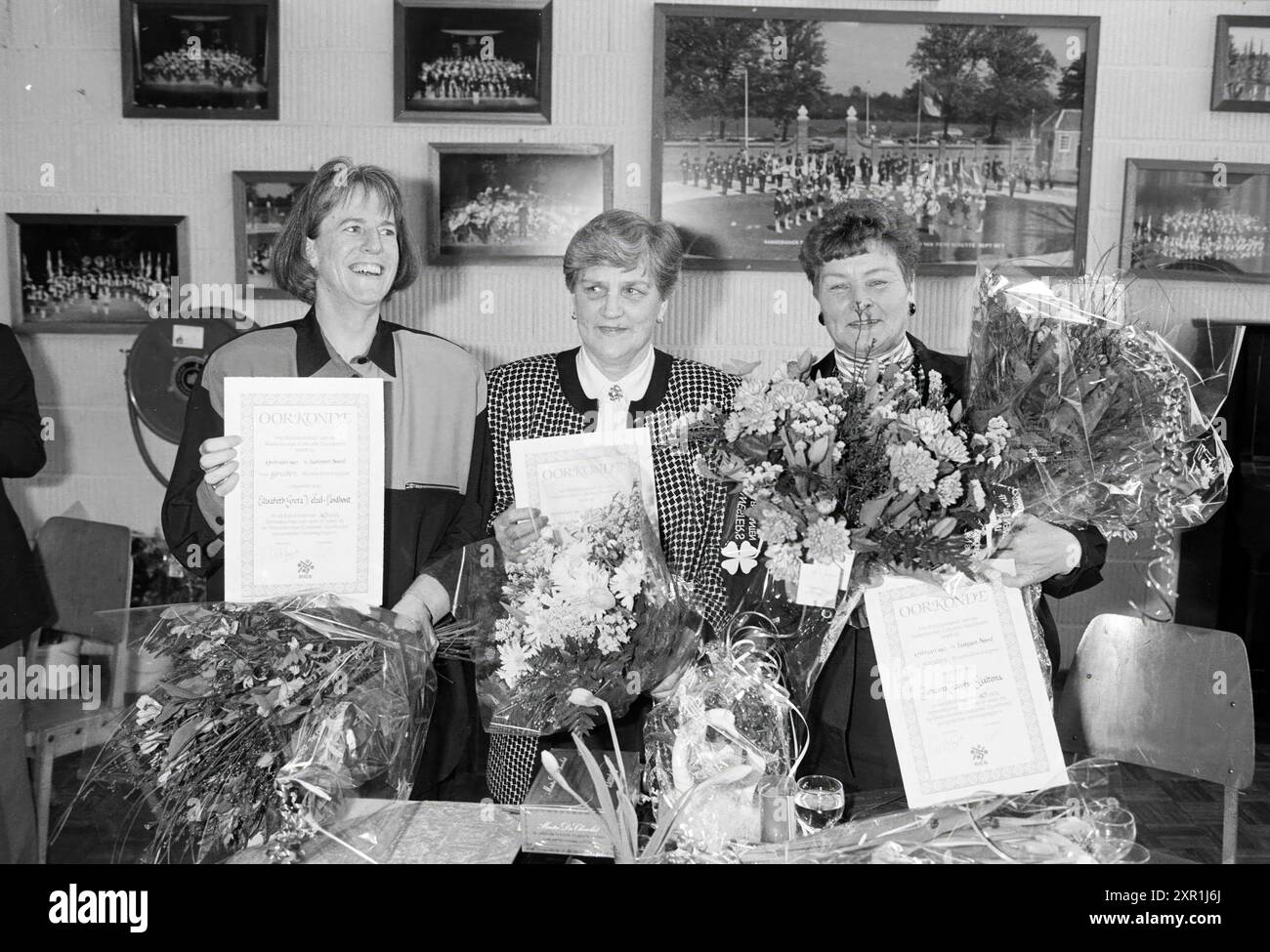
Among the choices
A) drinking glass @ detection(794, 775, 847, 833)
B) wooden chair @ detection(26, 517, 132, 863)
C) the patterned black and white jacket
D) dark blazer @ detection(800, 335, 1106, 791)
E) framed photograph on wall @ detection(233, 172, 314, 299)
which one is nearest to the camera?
drinking glass @ detection(794, 775, 847, 833)

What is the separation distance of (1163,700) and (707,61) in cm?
207

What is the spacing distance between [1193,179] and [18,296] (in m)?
3.55

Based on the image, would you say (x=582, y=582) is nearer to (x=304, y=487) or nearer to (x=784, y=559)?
(x=784, y=559)

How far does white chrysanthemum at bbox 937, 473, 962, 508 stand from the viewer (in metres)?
1.22

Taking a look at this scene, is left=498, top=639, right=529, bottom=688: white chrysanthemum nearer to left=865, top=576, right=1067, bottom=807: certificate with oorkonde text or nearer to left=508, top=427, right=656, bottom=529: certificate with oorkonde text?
left=508, top=427, right=656, bottom=529: certificate with oorkonde text

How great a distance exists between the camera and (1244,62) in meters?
2.79

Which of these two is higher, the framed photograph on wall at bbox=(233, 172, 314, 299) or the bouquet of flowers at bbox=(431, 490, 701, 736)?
the framed photograph on wall at bbox=(233, 172, 314, 299)

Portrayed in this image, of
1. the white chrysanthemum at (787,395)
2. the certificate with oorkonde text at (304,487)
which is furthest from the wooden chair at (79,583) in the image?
the white chrysanthemum at (787,395)

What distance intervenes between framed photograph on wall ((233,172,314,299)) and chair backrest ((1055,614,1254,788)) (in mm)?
2453

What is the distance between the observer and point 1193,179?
2.98m

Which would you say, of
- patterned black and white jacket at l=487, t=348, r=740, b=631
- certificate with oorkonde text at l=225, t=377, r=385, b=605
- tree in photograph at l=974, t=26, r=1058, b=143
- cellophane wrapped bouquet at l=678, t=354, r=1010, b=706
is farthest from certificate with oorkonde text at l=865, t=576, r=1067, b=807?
Answer: tree in photograph at l=974, t=26, r=1058, b=143
